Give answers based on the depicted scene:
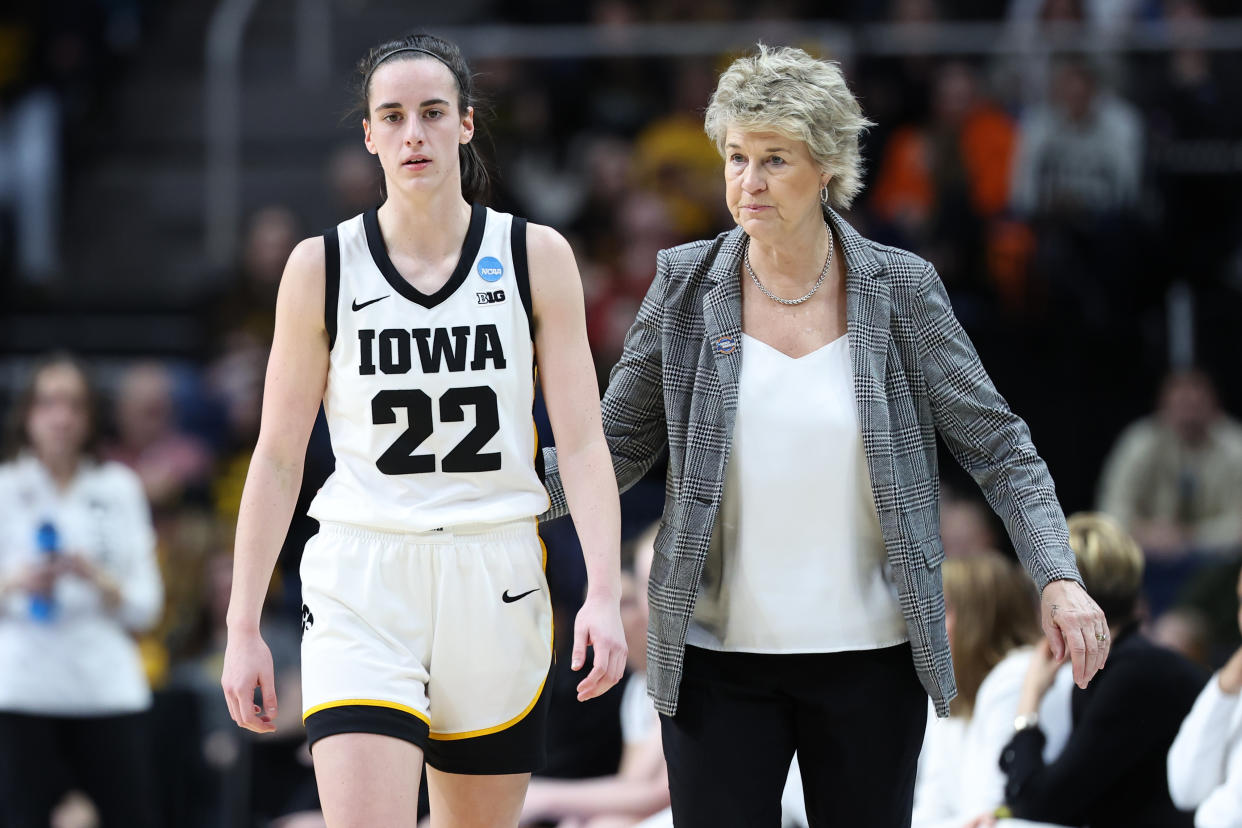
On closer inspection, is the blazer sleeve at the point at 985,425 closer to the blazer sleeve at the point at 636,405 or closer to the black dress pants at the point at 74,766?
the blazer sleeve at the point at 636,405

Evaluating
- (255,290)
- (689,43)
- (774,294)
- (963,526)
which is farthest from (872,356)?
(689,43)

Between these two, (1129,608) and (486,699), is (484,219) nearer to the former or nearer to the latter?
(486,699)

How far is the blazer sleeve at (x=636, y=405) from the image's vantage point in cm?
367

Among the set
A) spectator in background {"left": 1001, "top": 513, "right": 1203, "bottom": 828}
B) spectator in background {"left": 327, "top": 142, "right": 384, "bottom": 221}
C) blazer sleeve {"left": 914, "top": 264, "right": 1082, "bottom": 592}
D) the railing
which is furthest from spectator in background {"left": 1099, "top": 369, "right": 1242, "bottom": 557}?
blazer sleeve {"left": 914, "top": 264, "right": 1082, "bottom": 592}

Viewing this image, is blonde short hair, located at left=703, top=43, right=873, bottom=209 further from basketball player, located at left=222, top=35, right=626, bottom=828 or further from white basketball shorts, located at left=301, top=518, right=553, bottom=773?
white basketball shorts, located at left=301, top=518, right=553, bottom=773

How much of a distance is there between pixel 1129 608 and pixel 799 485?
158 cm

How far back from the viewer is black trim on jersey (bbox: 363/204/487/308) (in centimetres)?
344

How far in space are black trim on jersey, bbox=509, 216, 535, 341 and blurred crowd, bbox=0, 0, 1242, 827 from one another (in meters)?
3.09

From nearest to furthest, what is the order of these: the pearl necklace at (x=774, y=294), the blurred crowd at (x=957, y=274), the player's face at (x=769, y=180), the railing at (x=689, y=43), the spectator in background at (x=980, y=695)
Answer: the player's face at (x=769, y=180) → the pearl necklace at (x=774, y=294) → the spectator in background at (x=980, y=695) → the blurred crowd at (x=957, y=274) → the railing at (x=689, y=43)

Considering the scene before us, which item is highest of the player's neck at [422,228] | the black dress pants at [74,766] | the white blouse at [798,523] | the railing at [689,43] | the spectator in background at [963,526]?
the railing at [689,43]

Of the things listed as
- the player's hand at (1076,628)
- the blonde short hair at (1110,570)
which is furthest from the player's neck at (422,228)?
the blonde short hair at (1110,570)

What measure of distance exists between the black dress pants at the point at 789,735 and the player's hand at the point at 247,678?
818 mm

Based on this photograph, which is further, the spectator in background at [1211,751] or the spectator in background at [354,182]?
the spectator in background at [354,182]

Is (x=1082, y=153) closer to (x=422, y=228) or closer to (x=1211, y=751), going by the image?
(x=1211, y=751)
